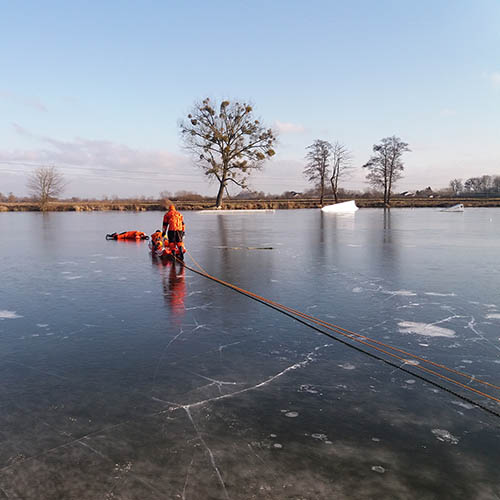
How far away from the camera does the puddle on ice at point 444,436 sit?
2.82m

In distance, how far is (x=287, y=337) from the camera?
500cm

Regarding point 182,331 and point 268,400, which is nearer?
point 268,400

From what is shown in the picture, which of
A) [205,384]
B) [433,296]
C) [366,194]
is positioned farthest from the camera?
[366,194]

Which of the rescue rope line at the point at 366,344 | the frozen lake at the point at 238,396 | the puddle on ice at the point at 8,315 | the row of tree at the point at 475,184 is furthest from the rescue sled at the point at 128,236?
the row of tree at the point at 475,184

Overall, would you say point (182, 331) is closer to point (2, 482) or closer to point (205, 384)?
point (205, 384)

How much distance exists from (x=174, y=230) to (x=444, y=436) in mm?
9514

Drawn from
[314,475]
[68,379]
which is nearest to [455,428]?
[314,475]

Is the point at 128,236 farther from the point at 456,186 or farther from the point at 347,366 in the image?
the point at 456,186

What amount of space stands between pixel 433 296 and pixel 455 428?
4.25 meters

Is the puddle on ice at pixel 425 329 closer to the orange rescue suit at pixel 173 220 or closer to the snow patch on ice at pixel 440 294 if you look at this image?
the snow patch on ice at pixel 440 294

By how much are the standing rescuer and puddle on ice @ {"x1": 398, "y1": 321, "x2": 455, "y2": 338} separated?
7.22 metres

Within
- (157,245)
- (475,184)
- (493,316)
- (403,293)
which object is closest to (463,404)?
(493,316)

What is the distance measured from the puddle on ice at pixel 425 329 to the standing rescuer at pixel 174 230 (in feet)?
23.7

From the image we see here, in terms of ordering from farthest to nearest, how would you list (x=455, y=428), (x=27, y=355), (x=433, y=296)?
(x=433, y=296), (x=27, y=355), (x=455, y=428)
